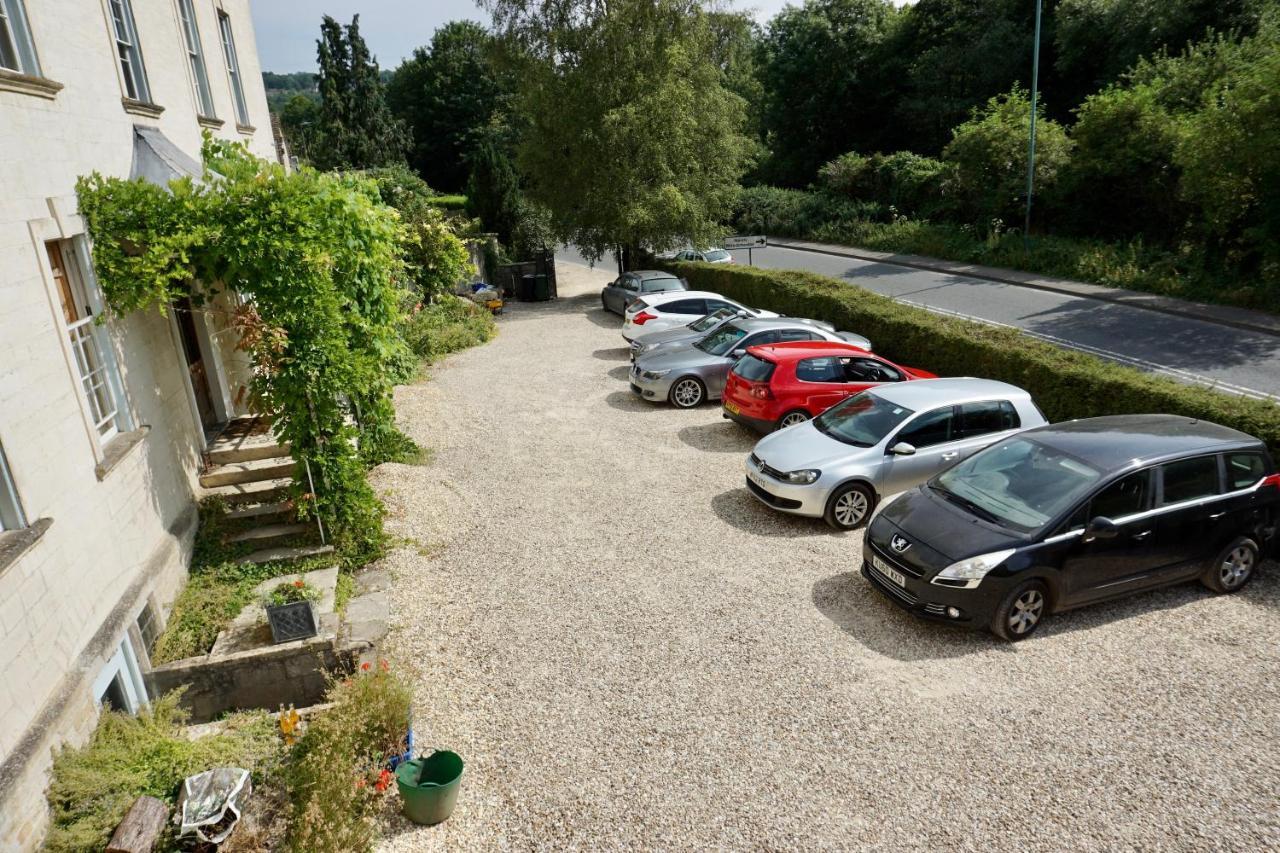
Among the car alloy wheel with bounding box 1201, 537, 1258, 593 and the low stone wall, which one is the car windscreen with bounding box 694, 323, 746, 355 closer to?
the car alloy wheel with bounding box 1201, 537, 1258, 593

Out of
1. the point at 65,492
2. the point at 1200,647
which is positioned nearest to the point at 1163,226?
the point at 1200,647

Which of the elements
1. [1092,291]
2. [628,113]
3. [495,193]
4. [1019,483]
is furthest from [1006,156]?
[1019,483]

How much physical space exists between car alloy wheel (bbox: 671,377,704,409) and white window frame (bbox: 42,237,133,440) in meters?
8.93

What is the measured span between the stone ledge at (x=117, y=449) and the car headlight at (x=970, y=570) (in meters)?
7.29

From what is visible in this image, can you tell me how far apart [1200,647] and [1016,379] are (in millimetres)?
5876

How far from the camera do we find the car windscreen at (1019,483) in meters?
7.19

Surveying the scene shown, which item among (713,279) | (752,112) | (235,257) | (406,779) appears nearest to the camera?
(406,779)

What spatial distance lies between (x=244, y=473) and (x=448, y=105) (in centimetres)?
5829

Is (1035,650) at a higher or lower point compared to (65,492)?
lower

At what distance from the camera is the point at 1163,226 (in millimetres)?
25188

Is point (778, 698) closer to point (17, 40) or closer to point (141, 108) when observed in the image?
point (17, 40)

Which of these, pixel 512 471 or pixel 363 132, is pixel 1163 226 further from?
pixel 363 132

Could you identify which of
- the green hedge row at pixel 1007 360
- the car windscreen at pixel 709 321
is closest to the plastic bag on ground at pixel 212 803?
the green hedge row at pixel 1007 360

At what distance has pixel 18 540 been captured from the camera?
5.20m
